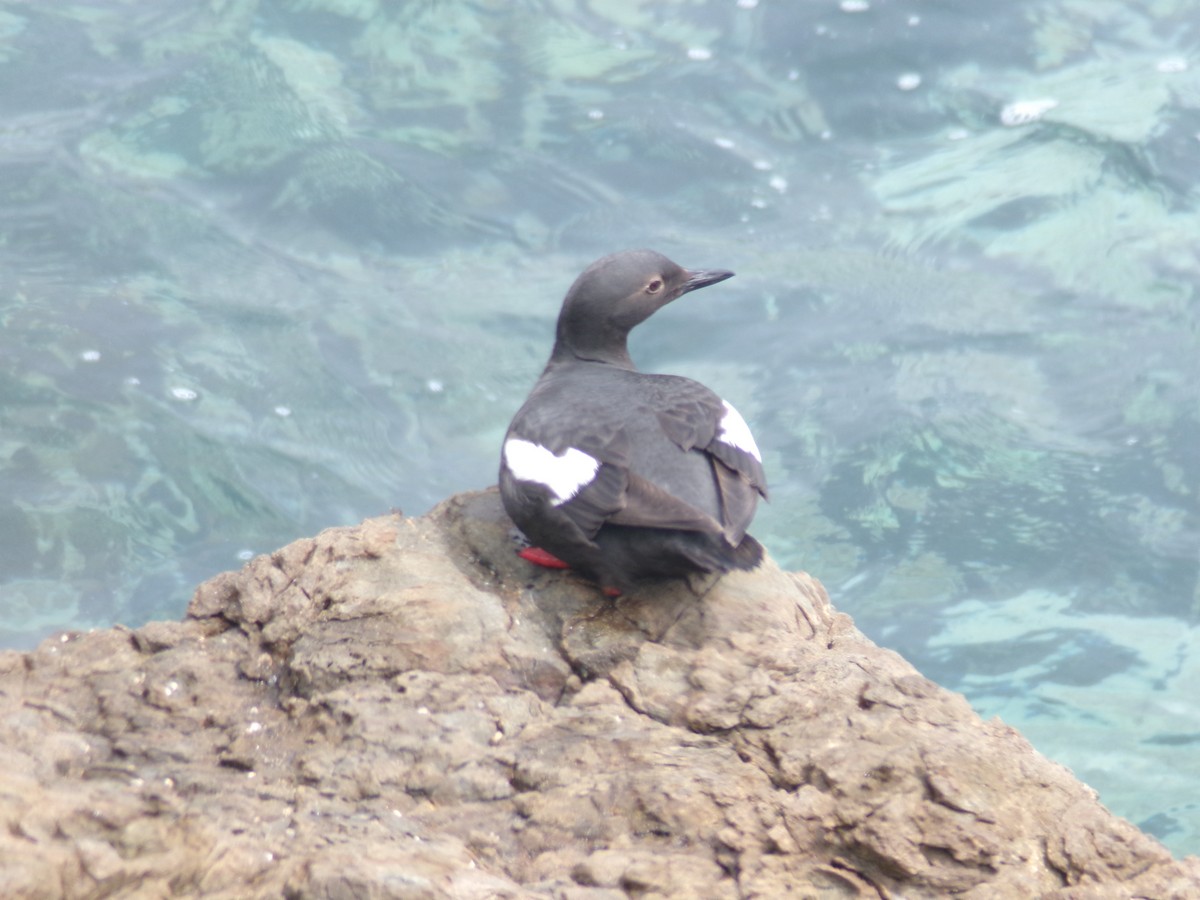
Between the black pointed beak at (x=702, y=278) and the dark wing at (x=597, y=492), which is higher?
the dark wing at (x=597, y=492)

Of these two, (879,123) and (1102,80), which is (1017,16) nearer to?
(1102,80)

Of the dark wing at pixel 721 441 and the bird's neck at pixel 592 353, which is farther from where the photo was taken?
the bird's neck at pixel 592 353

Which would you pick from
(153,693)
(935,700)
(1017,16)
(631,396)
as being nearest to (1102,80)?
(1017,16)

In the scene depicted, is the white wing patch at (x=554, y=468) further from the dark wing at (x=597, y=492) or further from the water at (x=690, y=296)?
the water at (x=690, y=296)

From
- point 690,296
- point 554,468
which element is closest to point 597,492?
point 554,468

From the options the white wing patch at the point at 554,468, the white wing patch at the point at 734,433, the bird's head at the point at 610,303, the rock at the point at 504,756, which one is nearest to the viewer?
the rock at the point at 504,756

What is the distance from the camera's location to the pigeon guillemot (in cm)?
373

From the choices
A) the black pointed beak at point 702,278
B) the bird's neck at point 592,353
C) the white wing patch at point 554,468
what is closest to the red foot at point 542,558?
the white wing patch at point 554,468

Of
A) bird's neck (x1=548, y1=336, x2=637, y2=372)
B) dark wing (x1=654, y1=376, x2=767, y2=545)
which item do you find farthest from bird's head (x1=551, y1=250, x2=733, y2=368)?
dark wing (x1=654, y1=376, x2=767, y2=545)

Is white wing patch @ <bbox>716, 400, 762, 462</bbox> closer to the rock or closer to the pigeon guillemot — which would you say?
the pigeon guillemot

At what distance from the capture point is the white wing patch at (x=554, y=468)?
3.82 metres

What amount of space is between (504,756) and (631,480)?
981 millimetres

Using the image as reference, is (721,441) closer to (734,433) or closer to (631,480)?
(734,433)

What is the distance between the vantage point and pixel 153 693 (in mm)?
3355
